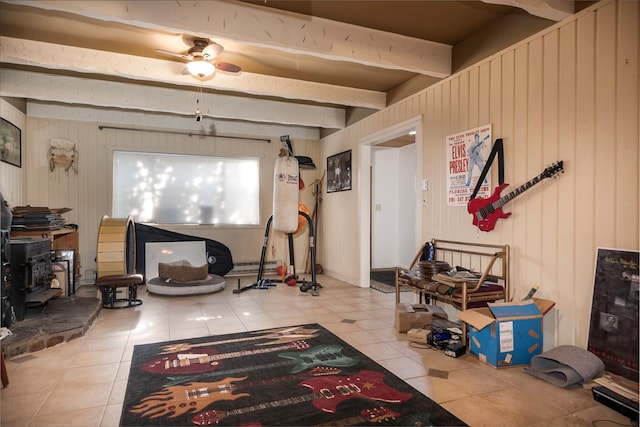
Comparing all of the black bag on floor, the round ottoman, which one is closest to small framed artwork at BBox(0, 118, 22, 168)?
the black bag on floor

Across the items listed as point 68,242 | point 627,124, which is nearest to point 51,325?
point 68,242

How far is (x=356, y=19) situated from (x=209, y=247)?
4.25 metres

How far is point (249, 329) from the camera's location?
370 centimetres

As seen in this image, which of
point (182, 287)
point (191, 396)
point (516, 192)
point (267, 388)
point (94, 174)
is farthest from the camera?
point (94, 174)

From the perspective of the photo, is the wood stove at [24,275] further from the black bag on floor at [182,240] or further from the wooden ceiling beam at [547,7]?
the wooden ceiling beam at [547,7]

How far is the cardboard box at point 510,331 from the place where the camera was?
278 cm

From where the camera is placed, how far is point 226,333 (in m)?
3.57

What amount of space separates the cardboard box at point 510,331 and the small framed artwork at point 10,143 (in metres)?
5.75

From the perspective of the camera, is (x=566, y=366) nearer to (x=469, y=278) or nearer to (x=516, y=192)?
(x=469, y=278)

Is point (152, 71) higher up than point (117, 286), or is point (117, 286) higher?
point (152, 71)

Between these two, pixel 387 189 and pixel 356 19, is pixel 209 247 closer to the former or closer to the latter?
pixel 387 189

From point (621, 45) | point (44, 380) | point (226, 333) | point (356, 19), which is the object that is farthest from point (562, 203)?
point (44, 380)

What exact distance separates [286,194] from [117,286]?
246 cm

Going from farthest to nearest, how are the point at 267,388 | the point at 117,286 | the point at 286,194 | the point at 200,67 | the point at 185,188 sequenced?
the point at 185,188
the point at 286,194
the point at 117,286
the point at 200,67
the point at 267,388
